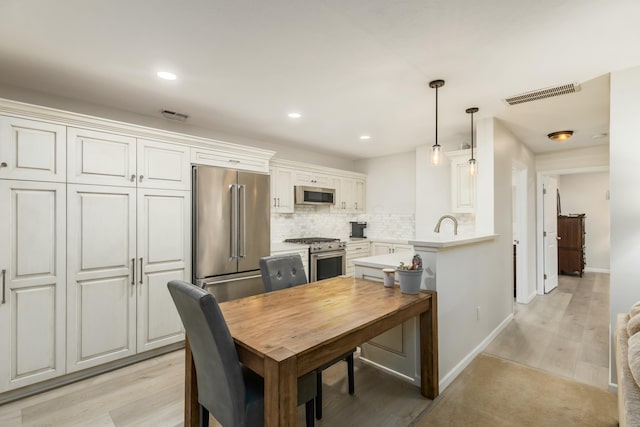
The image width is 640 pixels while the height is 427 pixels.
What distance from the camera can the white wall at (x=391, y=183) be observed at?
5379 millimetres

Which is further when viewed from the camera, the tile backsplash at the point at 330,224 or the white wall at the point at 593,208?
the white wall at the point at 593,208

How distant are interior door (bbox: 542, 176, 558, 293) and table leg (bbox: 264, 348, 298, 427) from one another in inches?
220

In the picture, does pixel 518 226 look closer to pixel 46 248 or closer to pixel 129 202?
pixel 129 202

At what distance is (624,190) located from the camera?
2268mm

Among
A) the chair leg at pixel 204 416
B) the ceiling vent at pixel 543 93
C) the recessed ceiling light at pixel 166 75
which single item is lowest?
the chair leg at pixel 204 416

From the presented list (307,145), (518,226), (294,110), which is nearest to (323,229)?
(307,145)

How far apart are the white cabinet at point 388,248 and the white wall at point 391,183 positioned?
2.16 feet

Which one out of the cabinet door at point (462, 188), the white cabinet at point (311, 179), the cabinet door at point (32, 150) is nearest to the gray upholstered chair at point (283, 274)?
the cabinet door at point (32, 150)

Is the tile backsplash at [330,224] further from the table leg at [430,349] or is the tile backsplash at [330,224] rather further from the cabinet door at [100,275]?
the table leg at [430,349]

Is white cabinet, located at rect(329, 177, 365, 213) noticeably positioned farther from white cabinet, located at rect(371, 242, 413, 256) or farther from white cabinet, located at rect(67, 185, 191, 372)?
white cabinet, located at rect(67, 185, 191, 372)

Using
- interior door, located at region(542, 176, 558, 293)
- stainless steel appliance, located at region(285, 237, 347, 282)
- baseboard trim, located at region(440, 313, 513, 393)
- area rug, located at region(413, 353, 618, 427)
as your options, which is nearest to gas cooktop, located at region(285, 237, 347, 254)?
stainless steel appliance, located at region(285, 237, 347, 282)

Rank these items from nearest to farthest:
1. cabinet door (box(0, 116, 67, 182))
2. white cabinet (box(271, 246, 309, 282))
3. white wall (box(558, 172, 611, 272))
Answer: cabinet door (box(0, 116, 67, 182)) < white cabinet (box(271, 246, 309, 282)) < white wall (box(558, 172, 611, 272))

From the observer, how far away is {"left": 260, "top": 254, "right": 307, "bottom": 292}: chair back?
2.47m

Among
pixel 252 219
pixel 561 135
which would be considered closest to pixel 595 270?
pixel 561 135
